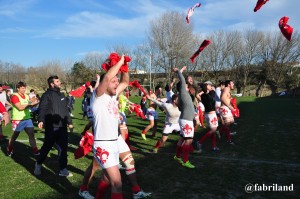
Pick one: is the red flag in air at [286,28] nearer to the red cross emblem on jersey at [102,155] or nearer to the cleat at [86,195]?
the red cross emblem on jersey at [102,155]

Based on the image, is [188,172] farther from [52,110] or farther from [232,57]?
[232,57]

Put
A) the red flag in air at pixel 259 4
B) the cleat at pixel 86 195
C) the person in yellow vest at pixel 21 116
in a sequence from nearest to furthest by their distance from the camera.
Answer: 1. the cleat at pixel 86 195
2. the red flag in air at pixel 259 4
3. the person in yellow vest at pixel 21 116

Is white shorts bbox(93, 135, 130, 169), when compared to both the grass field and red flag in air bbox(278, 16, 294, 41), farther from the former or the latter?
red flag in air bbox(278, 16, 294, 41)

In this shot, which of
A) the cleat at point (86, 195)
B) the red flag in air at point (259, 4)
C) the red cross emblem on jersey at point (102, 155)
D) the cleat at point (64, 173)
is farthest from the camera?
the cleat at point (64, 173)

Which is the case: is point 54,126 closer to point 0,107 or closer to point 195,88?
point 0,107

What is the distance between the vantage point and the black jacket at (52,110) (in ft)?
19.0

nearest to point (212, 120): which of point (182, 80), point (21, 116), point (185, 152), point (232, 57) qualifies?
point (185, 152)

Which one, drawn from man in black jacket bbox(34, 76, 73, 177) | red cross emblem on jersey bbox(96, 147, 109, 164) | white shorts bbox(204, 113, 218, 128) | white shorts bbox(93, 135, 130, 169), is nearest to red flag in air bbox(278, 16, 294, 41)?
white shorts bbox(204, 113, 218, 128)

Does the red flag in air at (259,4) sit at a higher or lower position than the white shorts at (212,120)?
higher

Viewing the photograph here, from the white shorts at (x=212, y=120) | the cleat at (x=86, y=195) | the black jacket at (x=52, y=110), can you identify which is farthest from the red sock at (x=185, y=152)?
the black jacket at (x=52, y=110)

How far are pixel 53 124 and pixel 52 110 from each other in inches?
11.6

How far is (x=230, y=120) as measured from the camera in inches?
342

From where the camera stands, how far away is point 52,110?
19.2 feet

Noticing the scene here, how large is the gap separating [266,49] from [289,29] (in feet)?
166
